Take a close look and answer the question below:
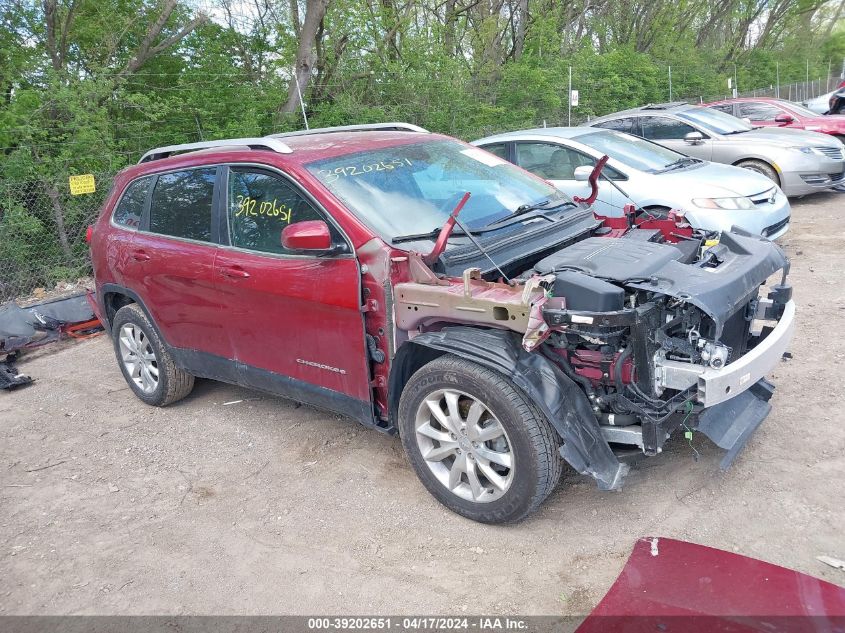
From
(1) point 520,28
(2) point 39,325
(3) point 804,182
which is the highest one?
(1) point 520,28

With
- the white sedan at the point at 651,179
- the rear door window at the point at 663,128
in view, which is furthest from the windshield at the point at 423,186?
the rear door window at the point at 663,128

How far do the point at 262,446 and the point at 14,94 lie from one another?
708 centimetres

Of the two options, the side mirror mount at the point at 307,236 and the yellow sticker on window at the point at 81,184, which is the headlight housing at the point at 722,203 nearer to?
the side mirror mount at the point at 307,236

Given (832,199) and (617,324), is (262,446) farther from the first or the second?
(832,199)

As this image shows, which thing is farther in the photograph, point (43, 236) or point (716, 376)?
point (43, 236)

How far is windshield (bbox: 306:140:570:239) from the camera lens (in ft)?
12.6

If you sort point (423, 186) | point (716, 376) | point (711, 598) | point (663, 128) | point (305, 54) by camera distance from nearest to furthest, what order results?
point (711, 598) → point (716, 376) → point (423, 186) → point (663, 128) → point (305, 54)

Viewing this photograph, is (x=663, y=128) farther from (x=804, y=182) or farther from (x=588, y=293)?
(x=588, y=293)

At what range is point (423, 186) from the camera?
4117 mm

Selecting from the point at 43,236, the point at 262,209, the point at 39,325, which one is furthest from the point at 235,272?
the point at 43,236

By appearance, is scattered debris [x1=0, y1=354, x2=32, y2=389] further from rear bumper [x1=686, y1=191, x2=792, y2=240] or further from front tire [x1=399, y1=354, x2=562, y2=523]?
rear bumper [x1=686, y1=191, x2=792, y2=240]

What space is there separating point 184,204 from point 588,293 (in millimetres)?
2886

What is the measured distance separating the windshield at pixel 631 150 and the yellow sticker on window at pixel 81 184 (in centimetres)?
592

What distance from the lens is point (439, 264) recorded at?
11.8ft
